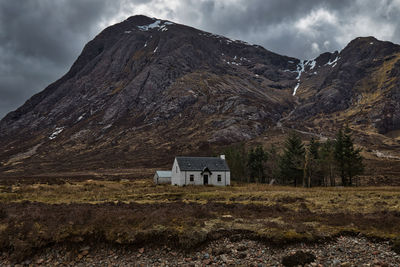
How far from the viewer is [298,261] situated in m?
12.6

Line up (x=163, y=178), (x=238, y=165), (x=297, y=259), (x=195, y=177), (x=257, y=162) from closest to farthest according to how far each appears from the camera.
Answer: (x=297, y=259) → (x=195, y=177) → (x=163, y=178) → (x=257, y=162) → (x=238, y=165)

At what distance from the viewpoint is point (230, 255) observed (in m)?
13.9

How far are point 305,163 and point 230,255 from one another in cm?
4715

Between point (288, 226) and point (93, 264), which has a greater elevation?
point (288, 226)

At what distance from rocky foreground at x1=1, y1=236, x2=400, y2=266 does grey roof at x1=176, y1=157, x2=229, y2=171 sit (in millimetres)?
43197

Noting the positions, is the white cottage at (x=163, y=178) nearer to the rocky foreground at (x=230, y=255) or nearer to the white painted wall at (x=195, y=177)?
the white painted wall at (x=195, y=177)

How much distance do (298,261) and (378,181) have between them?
7896cm

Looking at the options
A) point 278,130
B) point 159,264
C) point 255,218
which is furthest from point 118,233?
point 278,130

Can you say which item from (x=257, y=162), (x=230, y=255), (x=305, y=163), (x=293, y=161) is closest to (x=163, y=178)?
(x=257, y=162)

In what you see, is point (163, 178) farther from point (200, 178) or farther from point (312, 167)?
point (312, 167)

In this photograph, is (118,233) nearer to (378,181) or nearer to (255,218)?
(255,218)

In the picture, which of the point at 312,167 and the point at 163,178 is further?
the point at 163,178

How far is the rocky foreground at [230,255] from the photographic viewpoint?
41.8 feet

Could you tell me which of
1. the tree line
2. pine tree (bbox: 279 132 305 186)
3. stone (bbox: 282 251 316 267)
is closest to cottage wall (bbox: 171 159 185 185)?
the tree line
